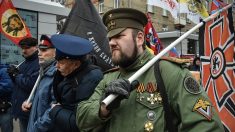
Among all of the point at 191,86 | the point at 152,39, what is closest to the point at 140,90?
the point at 191,86

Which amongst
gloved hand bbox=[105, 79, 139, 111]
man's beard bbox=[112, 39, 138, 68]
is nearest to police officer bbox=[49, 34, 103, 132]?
man's beard bbox=[112, 39, 138, 68]

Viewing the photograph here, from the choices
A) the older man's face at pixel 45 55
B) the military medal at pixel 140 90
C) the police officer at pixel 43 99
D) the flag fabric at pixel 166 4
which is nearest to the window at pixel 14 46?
the flag fabric at pixel 166 4

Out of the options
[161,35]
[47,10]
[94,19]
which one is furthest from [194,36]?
[94,19]

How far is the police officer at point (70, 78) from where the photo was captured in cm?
289

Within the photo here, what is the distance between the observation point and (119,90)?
1.99 metres

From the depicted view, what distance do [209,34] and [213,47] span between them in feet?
0.53

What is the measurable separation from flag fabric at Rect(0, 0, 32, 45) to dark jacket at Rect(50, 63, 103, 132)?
3.05 meters

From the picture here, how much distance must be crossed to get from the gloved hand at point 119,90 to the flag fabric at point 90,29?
2.52 metres

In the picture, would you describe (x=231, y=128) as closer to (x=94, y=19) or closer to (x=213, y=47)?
(x=213, y=47)

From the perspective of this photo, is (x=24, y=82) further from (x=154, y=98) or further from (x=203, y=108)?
(x=203, y=108)

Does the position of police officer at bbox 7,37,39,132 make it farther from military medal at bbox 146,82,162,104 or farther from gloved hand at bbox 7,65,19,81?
military medal at bbox 146,82,162,104

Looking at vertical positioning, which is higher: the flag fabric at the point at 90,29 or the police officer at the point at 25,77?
the flag fabric at the point at 90,29

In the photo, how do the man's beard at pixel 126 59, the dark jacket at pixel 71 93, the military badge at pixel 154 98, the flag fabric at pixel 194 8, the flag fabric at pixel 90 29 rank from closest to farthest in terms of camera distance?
the military badge at pixel 154 98
the man's beard at pixel 126 59
the dark jacket at pixel 71 93
the flag fabric at pixel 90 29
the flag fabric at pixel 194 8

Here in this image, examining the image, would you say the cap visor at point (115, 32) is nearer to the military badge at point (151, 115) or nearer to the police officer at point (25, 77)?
the military badge at point (151, 115)
